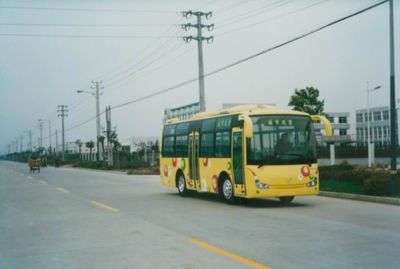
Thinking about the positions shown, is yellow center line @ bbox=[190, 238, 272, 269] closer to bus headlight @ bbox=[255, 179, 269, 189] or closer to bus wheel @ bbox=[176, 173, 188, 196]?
bus headlight @ bbox=[255, 179, 269, 189]

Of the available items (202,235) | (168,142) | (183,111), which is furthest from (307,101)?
(183,111)

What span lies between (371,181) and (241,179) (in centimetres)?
467

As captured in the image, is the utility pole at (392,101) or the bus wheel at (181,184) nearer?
the utility pole at (392,101)

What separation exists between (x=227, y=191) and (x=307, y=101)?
31968 mm

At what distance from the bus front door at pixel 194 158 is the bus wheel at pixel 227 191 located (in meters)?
1.86

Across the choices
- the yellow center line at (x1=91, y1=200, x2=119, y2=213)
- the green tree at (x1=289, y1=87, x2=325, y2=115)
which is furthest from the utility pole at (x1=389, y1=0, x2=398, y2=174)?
the green tree at (x1=289, y1=87, x2=325, y2=115)

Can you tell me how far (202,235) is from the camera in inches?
430

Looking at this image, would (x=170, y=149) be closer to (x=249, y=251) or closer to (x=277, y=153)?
(x=277, y=153)

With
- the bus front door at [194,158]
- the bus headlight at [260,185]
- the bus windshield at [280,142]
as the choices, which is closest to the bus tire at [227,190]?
the bus headlight at [260,185]

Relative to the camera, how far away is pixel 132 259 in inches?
342

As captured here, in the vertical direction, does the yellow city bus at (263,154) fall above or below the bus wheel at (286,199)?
above

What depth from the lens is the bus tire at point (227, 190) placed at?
687 inches

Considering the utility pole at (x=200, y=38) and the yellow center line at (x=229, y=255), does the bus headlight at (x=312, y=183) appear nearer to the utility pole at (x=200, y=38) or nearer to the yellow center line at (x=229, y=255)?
the yellow center line at (x=229, y=255)

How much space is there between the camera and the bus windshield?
1625 cm
